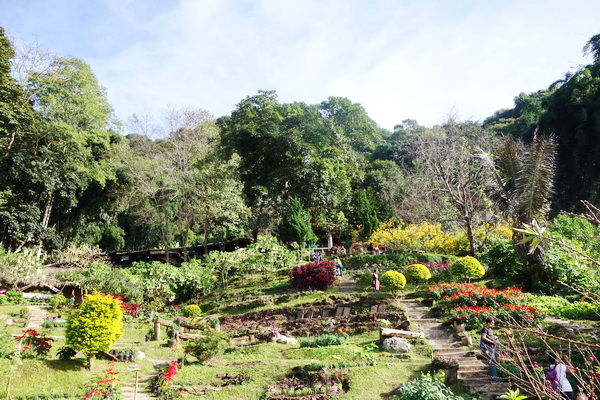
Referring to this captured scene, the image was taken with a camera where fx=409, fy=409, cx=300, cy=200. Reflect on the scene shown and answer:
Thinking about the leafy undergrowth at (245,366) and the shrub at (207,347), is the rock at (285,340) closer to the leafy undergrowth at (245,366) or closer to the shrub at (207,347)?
the leafy undergrowth at (245,366)

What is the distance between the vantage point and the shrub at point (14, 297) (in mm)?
18906

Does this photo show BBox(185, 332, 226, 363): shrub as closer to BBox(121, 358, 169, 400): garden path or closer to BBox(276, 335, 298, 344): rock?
BBox(121, 358, 169, 400): garden path

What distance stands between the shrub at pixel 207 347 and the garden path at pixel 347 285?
8.94 metres

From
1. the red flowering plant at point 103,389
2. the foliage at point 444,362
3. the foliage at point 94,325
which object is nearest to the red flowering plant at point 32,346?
the foliage at point 94,325

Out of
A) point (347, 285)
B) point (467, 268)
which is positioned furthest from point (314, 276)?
point (467, 268)

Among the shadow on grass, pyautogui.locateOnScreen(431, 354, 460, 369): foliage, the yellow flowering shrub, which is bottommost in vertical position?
the shadow on grass

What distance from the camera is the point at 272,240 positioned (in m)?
24.1

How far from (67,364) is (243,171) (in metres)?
22.8

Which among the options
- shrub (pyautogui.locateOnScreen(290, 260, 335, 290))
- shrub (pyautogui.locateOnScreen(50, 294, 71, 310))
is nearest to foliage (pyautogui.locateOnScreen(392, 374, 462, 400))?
shrub (pyautogui.locateOnScreen(290, 260, 335, 290))

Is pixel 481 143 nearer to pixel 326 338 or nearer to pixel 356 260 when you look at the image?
pixel 356 260

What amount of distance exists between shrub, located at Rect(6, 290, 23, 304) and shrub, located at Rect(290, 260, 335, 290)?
42.2ft

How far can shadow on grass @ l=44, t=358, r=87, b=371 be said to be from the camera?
381 inches

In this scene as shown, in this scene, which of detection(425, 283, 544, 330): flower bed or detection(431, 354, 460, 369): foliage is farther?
detection(425, 283, 544, 330): flower bed

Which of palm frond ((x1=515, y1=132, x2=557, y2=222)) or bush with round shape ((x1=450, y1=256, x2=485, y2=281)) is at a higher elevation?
palm frond ((x1=515, y1=132, x2=557, y2=222))
